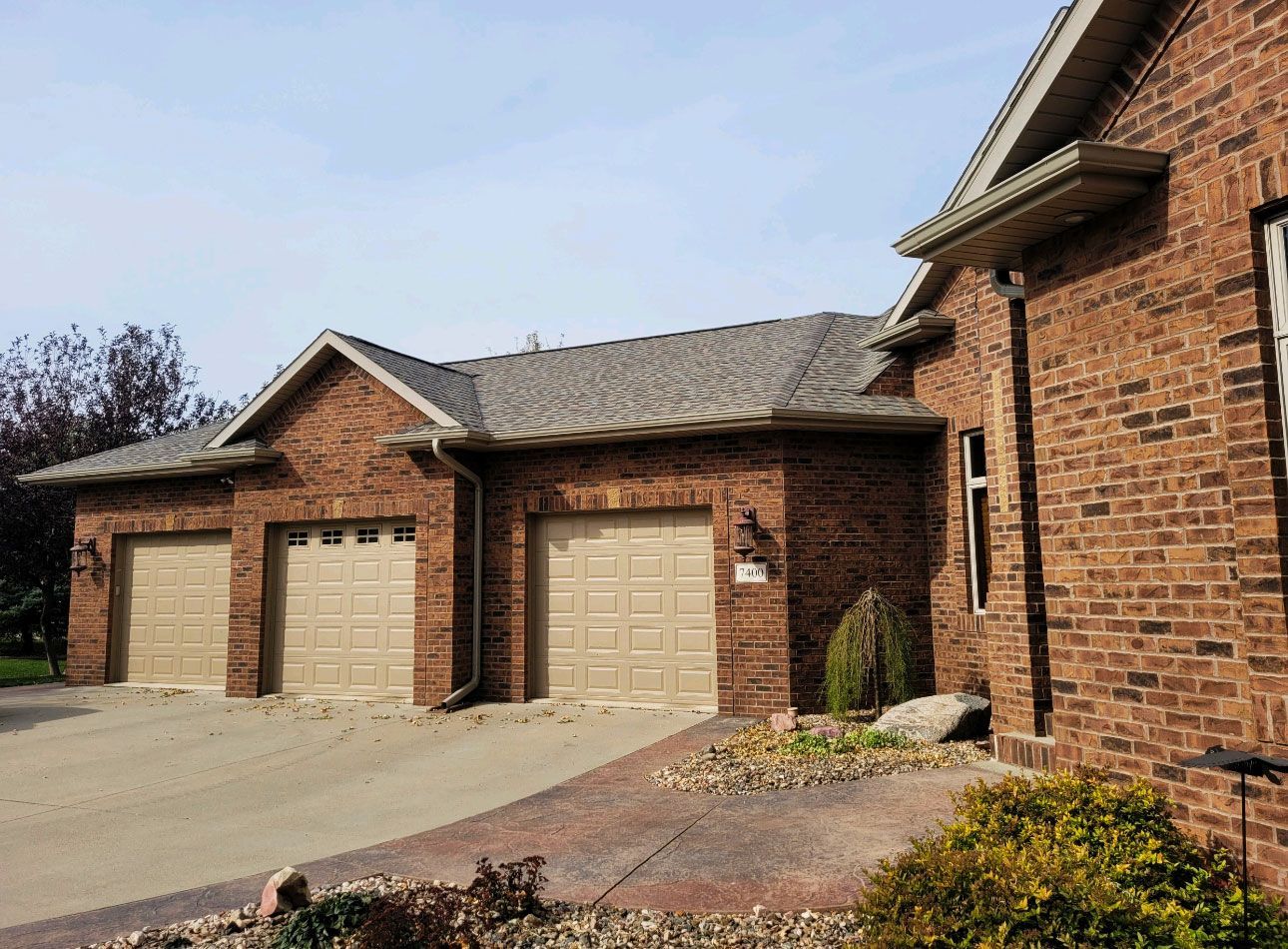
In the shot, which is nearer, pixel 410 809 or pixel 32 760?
pixel 410 809

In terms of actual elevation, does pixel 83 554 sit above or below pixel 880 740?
above

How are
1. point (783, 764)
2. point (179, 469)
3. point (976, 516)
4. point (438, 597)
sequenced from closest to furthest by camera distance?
point (783, 764) → point (976, 516) → point (438, 597) → point (179, 469)

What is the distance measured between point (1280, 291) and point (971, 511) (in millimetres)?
6691

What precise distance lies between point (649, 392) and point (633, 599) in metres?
2.97

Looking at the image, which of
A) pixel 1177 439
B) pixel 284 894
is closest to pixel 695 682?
pixel 284 894

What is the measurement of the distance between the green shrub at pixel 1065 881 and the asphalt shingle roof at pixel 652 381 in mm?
6796

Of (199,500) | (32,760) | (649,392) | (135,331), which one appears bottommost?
(32,760)

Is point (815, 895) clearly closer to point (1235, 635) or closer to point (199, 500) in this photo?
point (1235, 635)

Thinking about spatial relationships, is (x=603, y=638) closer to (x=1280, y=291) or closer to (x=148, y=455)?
(x=1280, y=291)

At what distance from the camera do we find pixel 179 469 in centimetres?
1419

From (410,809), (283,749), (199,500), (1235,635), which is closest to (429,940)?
(410,809)

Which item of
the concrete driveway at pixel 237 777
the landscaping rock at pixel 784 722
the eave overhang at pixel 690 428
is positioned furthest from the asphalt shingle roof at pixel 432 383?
the landscaping rock at pixel 784 722

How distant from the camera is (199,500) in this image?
47.5 feet

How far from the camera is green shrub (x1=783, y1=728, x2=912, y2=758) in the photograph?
26.6 ft
